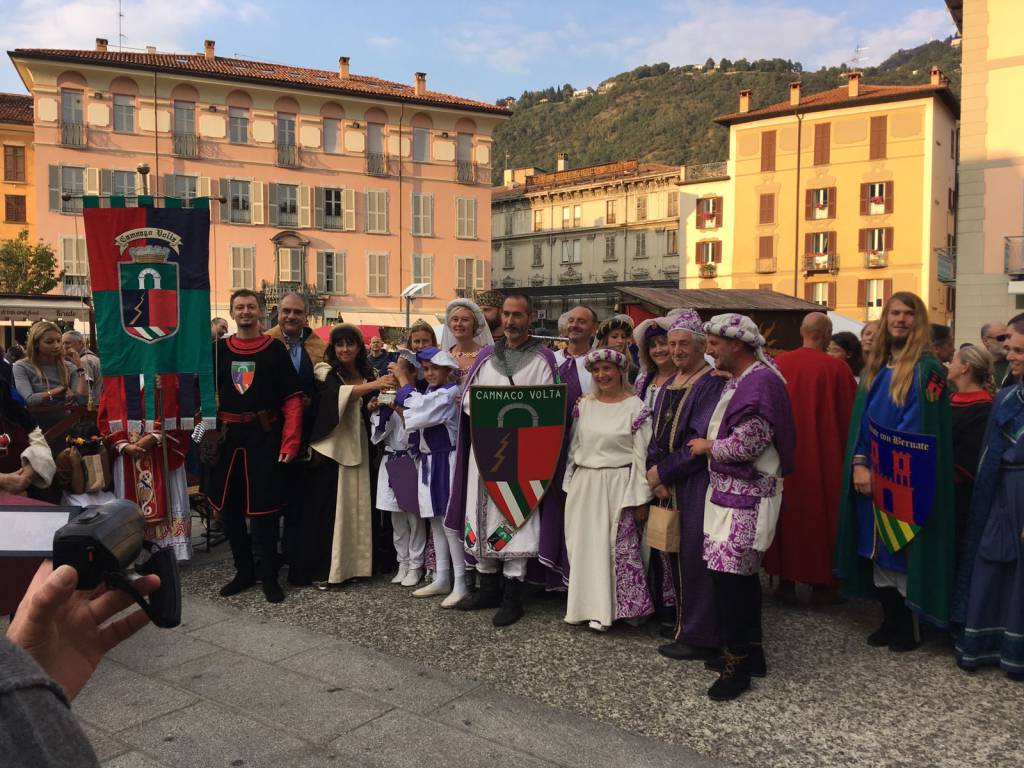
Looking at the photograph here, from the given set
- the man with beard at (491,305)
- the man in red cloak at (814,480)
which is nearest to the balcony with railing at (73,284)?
the man with beard at (491,305)

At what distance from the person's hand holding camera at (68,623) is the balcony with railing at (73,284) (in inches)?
1398

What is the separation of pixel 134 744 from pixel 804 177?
41.6 metres

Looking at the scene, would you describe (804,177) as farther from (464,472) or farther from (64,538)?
(64,538)

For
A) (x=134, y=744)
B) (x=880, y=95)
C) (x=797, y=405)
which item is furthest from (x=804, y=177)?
(x=134, y=744)

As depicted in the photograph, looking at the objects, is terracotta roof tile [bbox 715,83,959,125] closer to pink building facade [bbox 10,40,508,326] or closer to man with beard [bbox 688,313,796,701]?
pink building facade [bbox 10,40,508,326]

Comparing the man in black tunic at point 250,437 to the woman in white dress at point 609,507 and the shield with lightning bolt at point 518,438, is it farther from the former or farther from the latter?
the woman in white dress at point 609,507

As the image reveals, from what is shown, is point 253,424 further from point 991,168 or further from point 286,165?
point 286,165

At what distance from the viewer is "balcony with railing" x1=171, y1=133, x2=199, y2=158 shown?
34688mm

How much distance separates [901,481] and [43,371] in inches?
247

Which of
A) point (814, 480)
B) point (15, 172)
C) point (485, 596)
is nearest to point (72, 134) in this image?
point (15, 172)

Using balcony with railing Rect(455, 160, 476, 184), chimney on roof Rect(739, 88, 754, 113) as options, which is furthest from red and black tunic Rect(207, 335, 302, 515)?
chimney on roof Rect(739, 88, 754, 113)

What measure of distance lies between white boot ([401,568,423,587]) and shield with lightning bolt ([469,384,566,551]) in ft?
3.65

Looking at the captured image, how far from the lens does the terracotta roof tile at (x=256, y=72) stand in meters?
33.3

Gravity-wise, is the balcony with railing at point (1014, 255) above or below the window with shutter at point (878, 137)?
below
